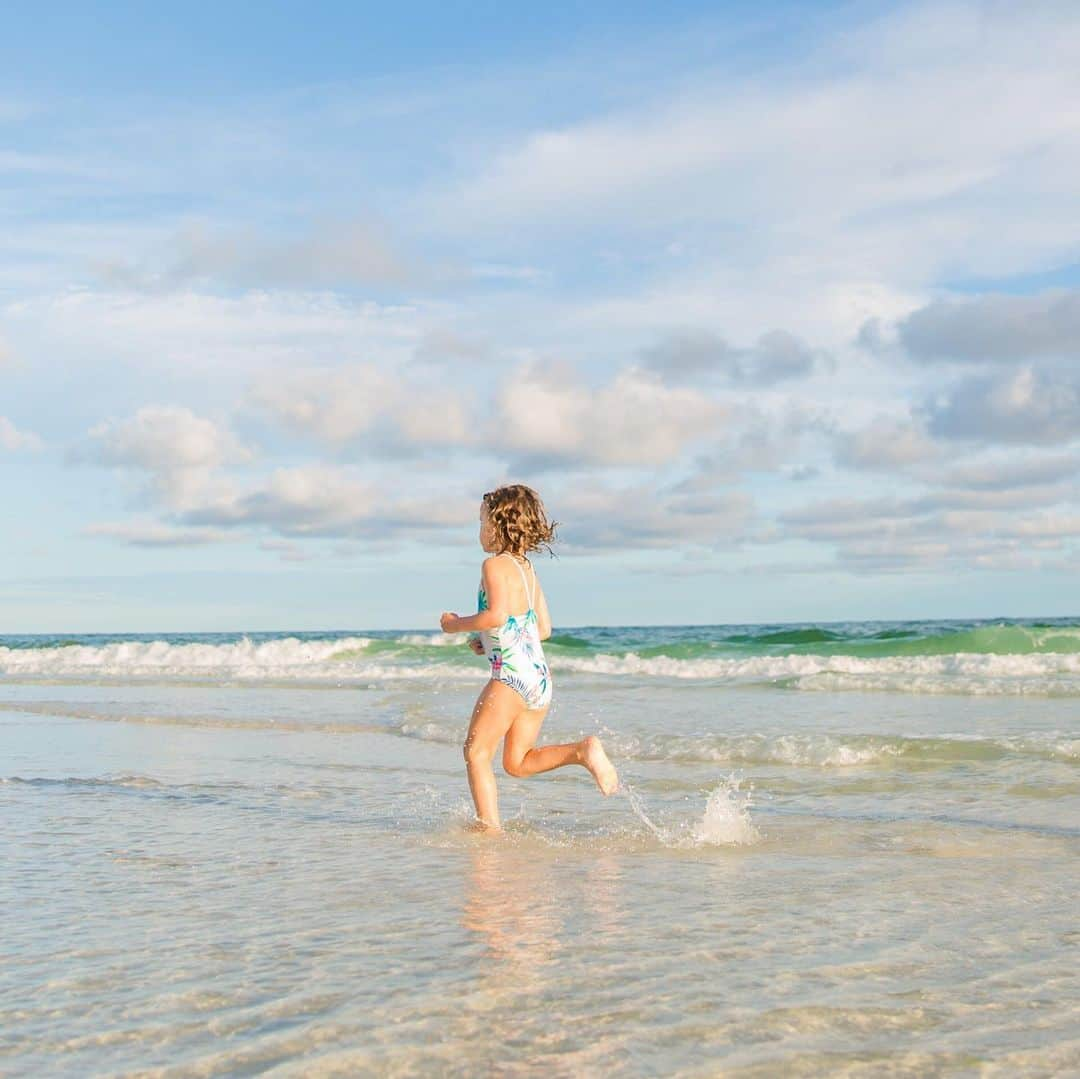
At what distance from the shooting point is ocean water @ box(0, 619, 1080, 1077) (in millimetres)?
3348

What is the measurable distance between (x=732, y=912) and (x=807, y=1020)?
1429 millimetres

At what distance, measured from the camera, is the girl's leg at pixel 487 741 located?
720 cm

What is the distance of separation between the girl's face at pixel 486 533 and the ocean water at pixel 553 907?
1623mm

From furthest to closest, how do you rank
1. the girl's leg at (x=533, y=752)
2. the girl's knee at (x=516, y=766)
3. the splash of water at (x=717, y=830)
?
the girl's knee at (x=516, y=766)
the girl's leg at (x=533, y=752)
the splash of water at (x=717, y=830)

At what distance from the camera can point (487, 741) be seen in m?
7.21

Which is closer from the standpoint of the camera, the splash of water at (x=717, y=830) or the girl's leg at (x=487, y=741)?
the splash of water at (x=717, y=830)

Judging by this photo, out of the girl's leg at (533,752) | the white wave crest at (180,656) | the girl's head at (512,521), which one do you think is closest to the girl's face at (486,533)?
the girl's head at (512,521)

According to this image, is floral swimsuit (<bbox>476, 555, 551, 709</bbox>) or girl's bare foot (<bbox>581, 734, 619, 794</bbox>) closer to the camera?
girl's bare foot (<bbox>581, 734, 619, 794</bbox>)

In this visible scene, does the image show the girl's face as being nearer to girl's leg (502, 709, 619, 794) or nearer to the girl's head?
the girl's head

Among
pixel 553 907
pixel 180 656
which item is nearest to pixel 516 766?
pixel 553 907

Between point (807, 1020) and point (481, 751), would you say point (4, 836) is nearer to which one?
point (481, 751)

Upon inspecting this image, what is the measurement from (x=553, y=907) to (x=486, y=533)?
2.63 m

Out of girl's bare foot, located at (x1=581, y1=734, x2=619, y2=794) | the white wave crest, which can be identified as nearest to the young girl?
girl's bare foot, located at (x1=581, y1=734, x2=619, y2=794)

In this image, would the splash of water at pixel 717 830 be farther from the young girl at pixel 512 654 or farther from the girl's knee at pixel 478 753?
the girl's knee at pixel 478 753
